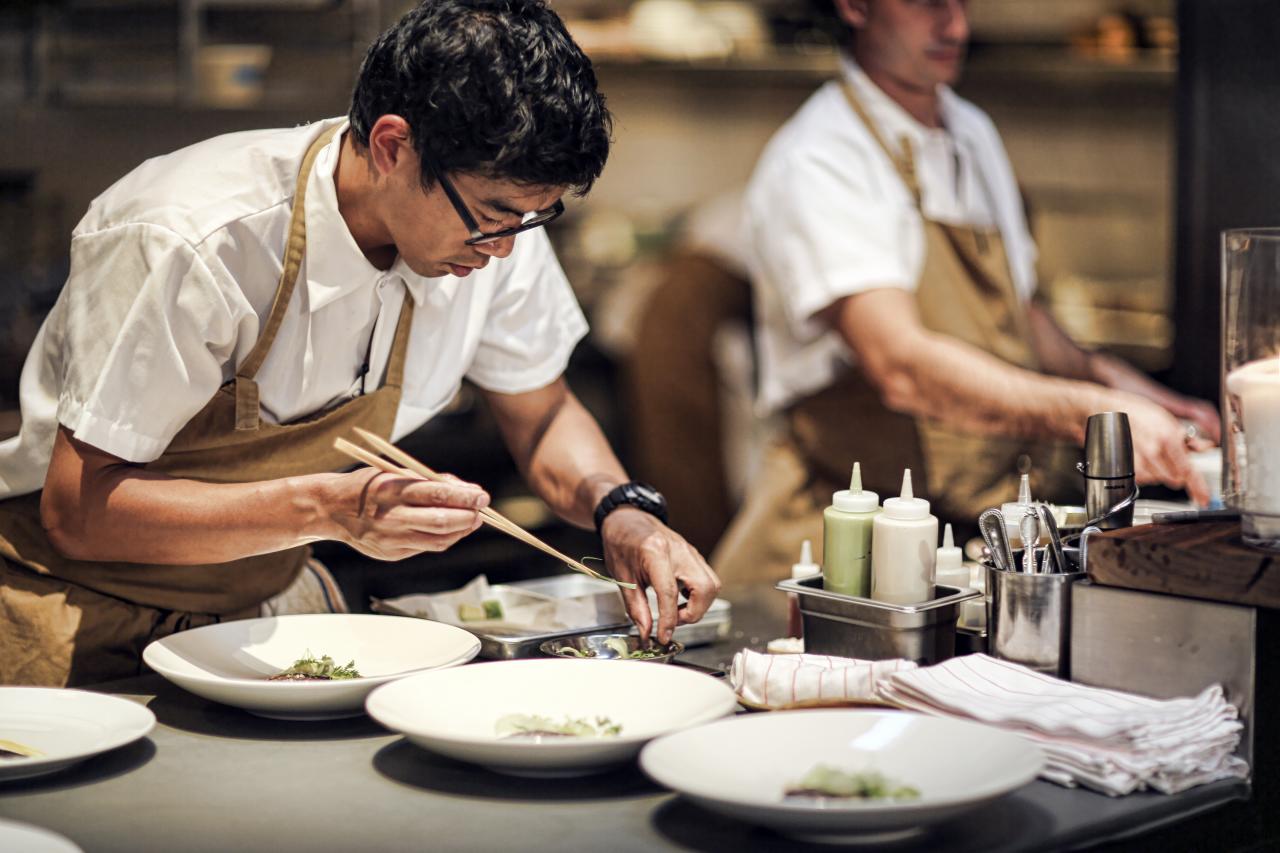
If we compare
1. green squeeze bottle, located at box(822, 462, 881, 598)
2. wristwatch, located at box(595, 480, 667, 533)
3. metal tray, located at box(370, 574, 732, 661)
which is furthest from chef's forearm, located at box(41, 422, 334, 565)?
green squeeze bottle, located at box(822, 462, 881, 598)

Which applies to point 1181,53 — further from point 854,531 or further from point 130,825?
point 130,825

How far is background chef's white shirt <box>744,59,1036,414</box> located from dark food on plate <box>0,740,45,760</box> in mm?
1882

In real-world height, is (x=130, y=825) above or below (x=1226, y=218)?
below

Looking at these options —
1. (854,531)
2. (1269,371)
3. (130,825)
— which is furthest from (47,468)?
(1269,371)

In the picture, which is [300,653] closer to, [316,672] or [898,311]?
[316,672]

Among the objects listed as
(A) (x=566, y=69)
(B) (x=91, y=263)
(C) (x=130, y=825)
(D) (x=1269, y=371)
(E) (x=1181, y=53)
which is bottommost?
(C) (x=130, y=825)

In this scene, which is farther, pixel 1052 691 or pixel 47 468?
pixel 47 468

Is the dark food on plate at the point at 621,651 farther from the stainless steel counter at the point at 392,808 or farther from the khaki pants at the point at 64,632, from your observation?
the khaki pants at the point at 64,632

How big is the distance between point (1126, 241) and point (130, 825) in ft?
15.7

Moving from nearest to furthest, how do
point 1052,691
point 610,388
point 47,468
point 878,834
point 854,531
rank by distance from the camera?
point 878,834
point 1052,691
point 854,531
point 47,468
point 610,388

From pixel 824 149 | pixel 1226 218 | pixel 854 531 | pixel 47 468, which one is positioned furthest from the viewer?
pixel 1226 218

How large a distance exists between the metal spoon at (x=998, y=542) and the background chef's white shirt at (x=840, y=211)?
4.51ft

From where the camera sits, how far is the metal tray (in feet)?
5.83

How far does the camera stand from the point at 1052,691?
151 cm
